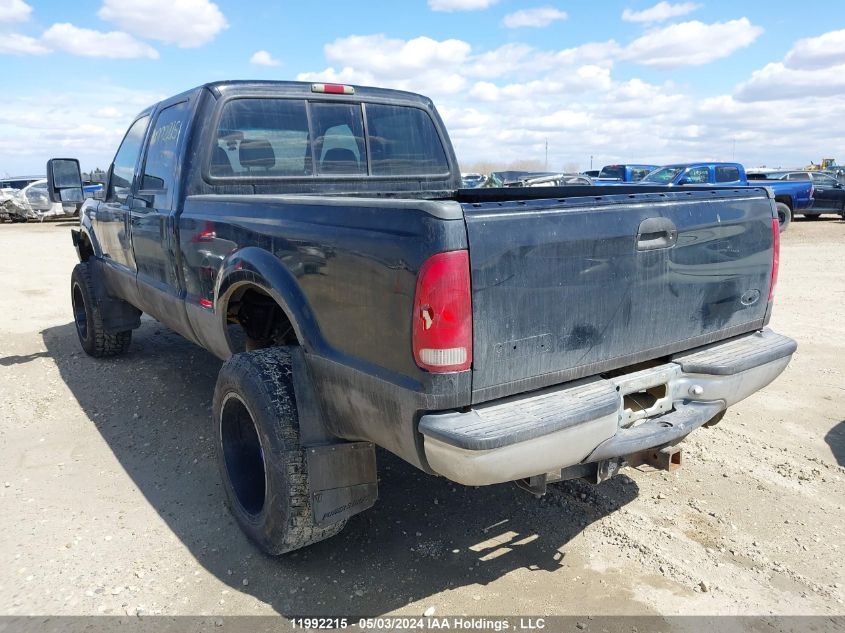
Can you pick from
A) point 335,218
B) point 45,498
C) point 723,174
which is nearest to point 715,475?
point 335,218

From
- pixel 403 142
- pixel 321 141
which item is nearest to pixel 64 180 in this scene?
pixel 321 141

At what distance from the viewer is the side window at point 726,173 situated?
1703cm

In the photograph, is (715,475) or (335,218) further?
(715,475)

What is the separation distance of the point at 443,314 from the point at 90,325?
482 centimetres

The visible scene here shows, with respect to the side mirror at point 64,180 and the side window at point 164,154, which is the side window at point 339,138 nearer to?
the side window at point 164,154

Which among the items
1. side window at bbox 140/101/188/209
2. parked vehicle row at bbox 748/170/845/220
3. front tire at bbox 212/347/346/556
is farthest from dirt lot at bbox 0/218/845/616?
parked vehicle row at bbox 748/170/845/220

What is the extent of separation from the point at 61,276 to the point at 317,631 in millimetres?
10899

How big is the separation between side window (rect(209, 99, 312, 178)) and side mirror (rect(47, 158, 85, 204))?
268 centimetres

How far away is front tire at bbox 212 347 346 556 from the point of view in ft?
8.97

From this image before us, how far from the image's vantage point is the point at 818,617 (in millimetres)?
2602

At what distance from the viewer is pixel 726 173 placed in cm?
1708

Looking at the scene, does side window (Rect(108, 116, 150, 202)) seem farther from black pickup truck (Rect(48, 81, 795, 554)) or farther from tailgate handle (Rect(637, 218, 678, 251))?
tailgate handle (Rect(637, 218, 678, 251))

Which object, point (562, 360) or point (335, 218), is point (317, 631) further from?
point (335, 218)

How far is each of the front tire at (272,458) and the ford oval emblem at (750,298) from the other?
2053mm
